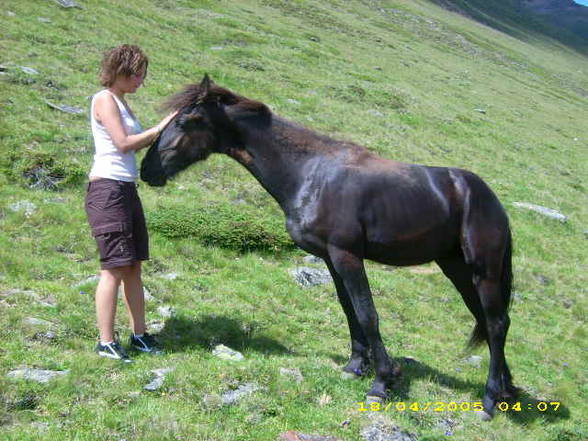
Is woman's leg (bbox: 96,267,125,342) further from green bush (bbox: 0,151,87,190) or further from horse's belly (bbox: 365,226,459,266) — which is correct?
green bush (bbox: 0,151,87,190)

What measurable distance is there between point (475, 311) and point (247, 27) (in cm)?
3358

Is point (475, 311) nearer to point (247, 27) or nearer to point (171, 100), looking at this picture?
point (171, 100)

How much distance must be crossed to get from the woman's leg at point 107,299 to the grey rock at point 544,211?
50.9ft

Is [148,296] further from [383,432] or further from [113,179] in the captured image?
[383,432]

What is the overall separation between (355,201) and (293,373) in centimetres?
221

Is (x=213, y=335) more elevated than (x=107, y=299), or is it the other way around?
(x=107, y=299)

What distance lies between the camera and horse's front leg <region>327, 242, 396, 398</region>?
22.3 feet

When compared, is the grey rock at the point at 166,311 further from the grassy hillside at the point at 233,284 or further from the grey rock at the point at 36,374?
the grey rock at the point at 36,374

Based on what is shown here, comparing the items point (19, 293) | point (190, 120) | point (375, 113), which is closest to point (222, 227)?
point (19, 293)

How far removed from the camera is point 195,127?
7.16 meters

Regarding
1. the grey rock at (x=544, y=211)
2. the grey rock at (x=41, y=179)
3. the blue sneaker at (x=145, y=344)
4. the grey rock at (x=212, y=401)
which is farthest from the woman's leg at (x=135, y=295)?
the grey rock at (x=544, y=211)

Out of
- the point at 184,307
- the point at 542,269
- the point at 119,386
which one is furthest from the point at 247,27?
the point at 119,386

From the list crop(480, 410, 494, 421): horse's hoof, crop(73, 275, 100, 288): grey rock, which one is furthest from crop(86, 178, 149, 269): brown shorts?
crop(480, 410, 494, 421): horse's hoof

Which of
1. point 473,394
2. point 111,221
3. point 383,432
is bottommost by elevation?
point 473,394
